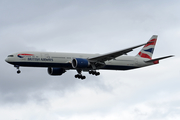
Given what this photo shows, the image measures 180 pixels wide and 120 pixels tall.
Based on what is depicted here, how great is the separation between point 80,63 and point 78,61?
0.48m

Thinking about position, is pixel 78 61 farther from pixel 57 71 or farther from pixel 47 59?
pixel 57 71

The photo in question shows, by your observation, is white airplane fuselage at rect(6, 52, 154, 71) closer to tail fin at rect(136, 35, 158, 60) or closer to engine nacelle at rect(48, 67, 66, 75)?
engine nacelle at rect(48, 67, 66, 75)

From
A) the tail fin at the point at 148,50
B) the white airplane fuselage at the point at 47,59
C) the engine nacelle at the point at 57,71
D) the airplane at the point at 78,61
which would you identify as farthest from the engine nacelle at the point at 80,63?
the tail fin at the point at 148,50

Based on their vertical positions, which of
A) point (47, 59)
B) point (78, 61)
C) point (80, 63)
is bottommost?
point (80, 63)

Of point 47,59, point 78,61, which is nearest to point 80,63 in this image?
point 78,61

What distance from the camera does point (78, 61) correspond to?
206 feet

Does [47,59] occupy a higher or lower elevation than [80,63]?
higher

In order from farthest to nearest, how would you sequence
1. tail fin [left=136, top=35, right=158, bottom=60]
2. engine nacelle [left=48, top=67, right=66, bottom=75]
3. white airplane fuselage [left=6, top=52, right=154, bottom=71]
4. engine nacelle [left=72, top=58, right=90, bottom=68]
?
tail fin [left=136, top=35, right=158, bottom=60] → engine nacelle [left=48, top=67, right=66, bottom=75] → engine nacelle [left=72, top=58, right=90, bottom=68] → white airplane fuselage [left=6, top=52, right=154, bottom=71]

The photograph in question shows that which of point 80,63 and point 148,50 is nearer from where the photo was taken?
point 80,63

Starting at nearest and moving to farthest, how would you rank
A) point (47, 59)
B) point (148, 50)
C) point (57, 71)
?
point (47, 59)
point (57, 71)
point (148, 50)

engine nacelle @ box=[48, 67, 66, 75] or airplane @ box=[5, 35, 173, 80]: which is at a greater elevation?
airplane @ box=[5, 35, 173, 80]

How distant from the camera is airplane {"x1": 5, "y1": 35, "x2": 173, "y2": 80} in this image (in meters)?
62.0

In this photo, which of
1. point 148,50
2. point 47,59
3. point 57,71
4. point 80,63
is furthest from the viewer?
point 148,50

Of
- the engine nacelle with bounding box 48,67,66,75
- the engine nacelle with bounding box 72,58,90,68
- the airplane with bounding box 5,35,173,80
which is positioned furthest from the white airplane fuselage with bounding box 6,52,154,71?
the engine nacelle with bounding box 48,67,66,75
